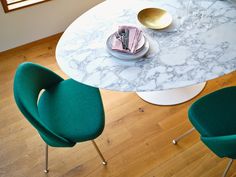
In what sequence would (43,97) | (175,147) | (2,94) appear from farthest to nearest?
(2,94)
(175,147)
(43,97)

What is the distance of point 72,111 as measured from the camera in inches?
55.6

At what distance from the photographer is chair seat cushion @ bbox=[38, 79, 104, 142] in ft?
4.37

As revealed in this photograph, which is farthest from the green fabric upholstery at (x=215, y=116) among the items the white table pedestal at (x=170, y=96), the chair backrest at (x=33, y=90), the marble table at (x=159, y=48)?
the chair backrest at (x=33, y=90)

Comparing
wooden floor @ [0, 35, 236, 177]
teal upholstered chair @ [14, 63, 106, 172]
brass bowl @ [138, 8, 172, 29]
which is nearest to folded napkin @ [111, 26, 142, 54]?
brass bowl @ [138, 8, 172, 29]

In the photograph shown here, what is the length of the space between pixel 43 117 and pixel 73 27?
516 millimetres

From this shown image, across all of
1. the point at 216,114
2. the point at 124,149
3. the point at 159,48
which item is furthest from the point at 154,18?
the point at 124,149

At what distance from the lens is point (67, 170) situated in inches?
64.3

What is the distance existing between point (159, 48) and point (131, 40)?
0.49 ft

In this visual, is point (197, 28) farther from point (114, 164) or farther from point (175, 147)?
→ point (114, 164)

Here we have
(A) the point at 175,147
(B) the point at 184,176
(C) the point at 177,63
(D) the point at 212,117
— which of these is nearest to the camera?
(C) the point at 177,63

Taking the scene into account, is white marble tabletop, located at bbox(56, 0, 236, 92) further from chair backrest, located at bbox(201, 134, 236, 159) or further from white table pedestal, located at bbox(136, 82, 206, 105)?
white table pedestal, located at bbox(136, 82, 206, 105)

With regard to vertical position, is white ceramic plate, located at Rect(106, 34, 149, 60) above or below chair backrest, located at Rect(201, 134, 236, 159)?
above

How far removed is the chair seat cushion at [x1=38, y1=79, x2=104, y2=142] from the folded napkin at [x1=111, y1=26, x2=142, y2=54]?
0.32m

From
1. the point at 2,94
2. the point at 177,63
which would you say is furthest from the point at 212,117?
the point at 2,94
